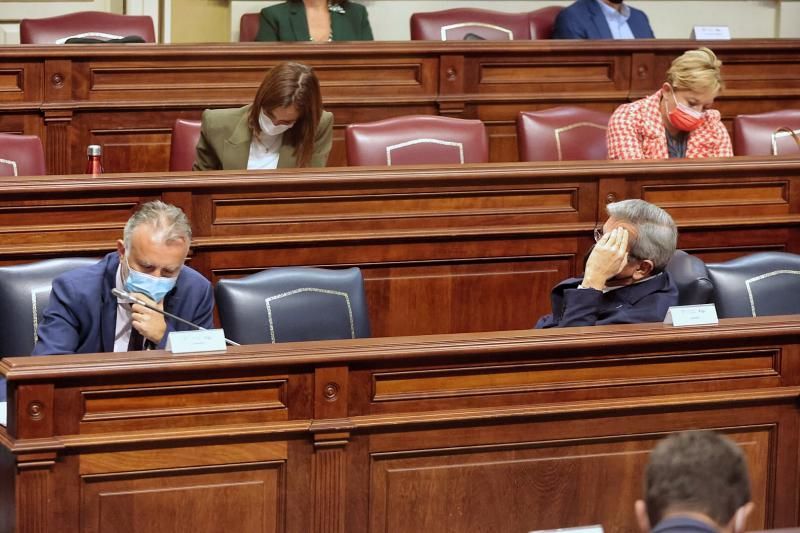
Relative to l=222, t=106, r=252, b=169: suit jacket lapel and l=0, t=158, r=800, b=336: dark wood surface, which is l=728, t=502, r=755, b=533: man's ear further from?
l=222, t=106, r=252, b=169: suit jacket lapel

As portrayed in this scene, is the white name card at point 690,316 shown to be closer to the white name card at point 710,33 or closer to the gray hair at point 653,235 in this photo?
the gray hair at point 653,235

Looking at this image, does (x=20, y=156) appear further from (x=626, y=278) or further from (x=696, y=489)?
(x=696, y=489)

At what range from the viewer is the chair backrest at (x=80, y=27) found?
5387mm

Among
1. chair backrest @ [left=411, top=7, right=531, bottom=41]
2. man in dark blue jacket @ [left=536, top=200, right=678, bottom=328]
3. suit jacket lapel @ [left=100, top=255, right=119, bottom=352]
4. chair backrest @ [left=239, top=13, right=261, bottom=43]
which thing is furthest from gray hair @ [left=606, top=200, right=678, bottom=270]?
chair backrest @ [left=239, top=13, right=261, bottom=43]

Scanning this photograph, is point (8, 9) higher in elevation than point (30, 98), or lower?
higher

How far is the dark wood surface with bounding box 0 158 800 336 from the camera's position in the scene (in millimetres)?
3617

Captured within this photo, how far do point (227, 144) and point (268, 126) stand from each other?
0.44 feet

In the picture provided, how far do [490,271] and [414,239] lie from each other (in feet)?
0.79

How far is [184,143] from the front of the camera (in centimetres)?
440

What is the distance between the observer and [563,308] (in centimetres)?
321

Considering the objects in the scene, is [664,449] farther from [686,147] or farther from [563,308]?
[686,147]

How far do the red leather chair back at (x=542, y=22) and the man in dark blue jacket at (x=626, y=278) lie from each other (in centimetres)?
313

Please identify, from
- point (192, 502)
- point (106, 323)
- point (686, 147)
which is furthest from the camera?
point (686, 147)

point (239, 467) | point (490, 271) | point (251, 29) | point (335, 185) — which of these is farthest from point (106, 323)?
point (251, 29)
